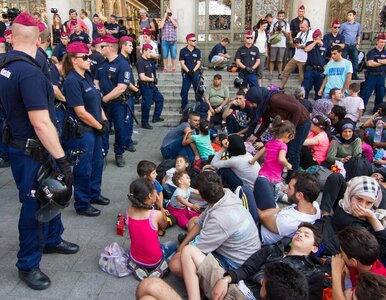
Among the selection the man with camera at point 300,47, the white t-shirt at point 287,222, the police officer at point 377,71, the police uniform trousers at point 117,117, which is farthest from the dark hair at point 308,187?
the man with camera at point 300,47

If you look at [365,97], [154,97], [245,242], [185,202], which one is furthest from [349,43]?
[245,242]

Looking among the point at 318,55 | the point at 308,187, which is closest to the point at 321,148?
the point at 308,187

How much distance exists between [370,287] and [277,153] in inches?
111

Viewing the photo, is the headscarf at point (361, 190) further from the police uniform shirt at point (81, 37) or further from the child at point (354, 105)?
the police uniform shirt at point (81, 37)

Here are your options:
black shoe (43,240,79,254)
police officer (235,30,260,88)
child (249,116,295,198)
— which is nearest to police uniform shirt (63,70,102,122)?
black shoe (43,240,79,254)

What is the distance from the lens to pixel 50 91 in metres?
2.74

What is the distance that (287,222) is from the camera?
330 cm

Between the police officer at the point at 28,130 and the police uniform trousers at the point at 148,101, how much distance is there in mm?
4692

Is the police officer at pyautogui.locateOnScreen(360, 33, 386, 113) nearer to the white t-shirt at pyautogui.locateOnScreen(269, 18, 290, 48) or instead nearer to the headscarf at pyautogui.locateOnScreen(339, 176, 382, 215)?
the white t-shirt at pyautogui.locateOnScreen(269, 18, 290, 48)

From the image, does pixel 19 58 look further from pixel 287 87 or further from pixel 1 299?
pixel 287 87

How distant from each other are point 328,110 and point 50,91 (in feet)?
16.3

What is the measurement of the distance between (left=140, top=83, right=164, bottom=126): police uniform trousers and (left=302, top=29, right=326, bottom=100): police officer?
3376mm

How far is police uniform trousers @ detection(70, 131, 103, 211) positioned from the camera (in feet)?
12.7

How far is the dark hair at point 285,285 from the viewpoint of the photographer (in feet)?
6.31
